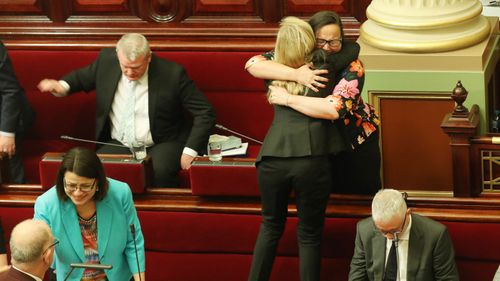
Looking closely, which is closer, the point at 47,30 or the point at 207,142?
the point at 207,142

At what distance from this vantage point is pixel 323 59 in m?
4.89

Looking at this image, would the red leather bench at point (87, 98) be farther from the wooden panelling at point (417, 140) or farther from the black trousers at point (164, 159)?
the wooden panelling at point (417, 140)

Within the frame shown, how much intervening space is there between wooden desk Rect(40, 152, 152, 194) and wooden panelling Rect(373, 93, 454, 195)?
42.1 inches

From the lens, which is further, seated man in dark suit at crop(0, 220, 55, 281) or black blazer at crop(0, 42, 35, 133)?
black blazer at crop(0, 42, 35, 133)

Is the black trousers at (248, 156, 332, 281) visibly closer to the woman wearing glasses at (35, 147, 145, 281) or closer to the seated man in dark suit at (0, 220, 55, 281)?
the woman wearing glasses at (35, 147, 145, 281)

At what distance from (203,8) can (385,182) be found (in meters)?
1.38

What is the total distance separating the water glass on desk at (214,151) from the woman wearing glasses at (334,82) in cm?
49

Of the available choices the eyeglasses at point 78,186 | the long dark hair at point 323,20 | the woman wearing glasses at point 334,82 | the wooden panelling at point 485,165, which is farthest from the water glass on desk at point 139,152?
the wooden panelling at point 485,165

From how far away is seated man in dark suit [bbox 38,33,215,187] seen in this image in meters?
5.78

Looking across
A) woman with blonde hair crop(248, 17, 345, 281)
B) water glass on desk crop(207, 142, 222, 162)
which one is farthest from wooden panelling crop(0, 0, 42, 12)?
woman with blonde hair crop(248, 17, 345, 281)

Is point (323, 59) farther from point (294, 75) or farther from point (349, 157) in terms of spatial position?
point (349, 157)

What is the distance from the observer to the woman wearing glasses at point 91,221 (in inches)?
184

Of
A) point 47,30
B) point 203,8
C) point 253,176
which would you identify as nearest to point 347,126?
point 253,176

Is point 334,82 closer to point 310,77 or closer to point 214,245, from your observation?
point 310,77
